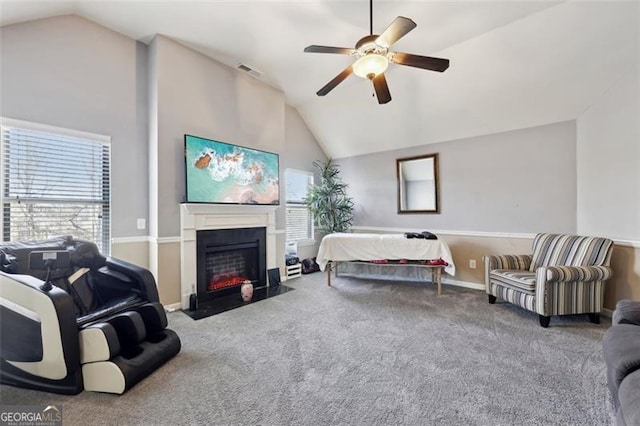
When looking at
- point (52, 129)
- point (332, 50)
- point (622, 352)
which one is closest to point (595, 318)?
point (622, 352)

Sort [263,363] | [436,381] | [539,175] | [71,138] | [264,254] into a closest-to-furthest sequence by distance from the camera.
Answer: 1. [436,381]
2. [263,363]
3. [71,138]
4. [539,175]
5. [264,254]

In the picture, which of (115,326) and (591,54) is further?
(591,54)

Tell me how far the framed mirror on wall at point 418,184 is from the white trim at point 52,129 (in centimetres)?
448

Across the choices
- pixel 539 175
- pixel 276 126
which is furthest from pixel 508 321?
pixel 276 126

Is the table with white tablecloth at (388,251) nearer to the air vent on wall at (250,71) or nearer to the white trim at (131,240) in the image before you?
the white trim at (131,240)

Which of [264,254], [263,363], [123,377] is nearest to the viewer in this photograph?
[123,377]

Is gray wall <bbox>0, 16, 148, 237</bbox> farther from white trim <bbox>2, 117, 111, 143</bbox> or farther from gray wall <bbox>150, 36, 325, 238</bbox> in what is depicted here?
gray wall <bbox>150, 36, 325, 238</bbox>

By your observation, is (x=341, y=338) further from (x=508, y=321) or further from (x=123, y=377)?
(x=508, y=321)

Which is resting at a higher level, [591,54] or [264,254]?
[591,54]

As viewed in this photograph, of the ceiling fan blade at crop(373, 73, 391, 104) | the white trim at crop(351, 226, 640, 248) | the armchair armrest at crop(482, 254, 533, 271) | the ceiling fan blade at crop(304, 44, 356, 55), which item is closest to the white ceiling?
the ceiling fan blade at crop(304, 44, 356, 55)

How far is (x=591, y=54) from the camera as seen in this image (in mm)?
2869

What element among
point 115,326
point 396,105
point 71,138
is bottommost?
point 115,326

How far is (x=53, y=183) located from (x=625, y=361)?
4533 mm

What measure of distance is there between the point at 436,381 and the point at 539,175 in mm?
3418
